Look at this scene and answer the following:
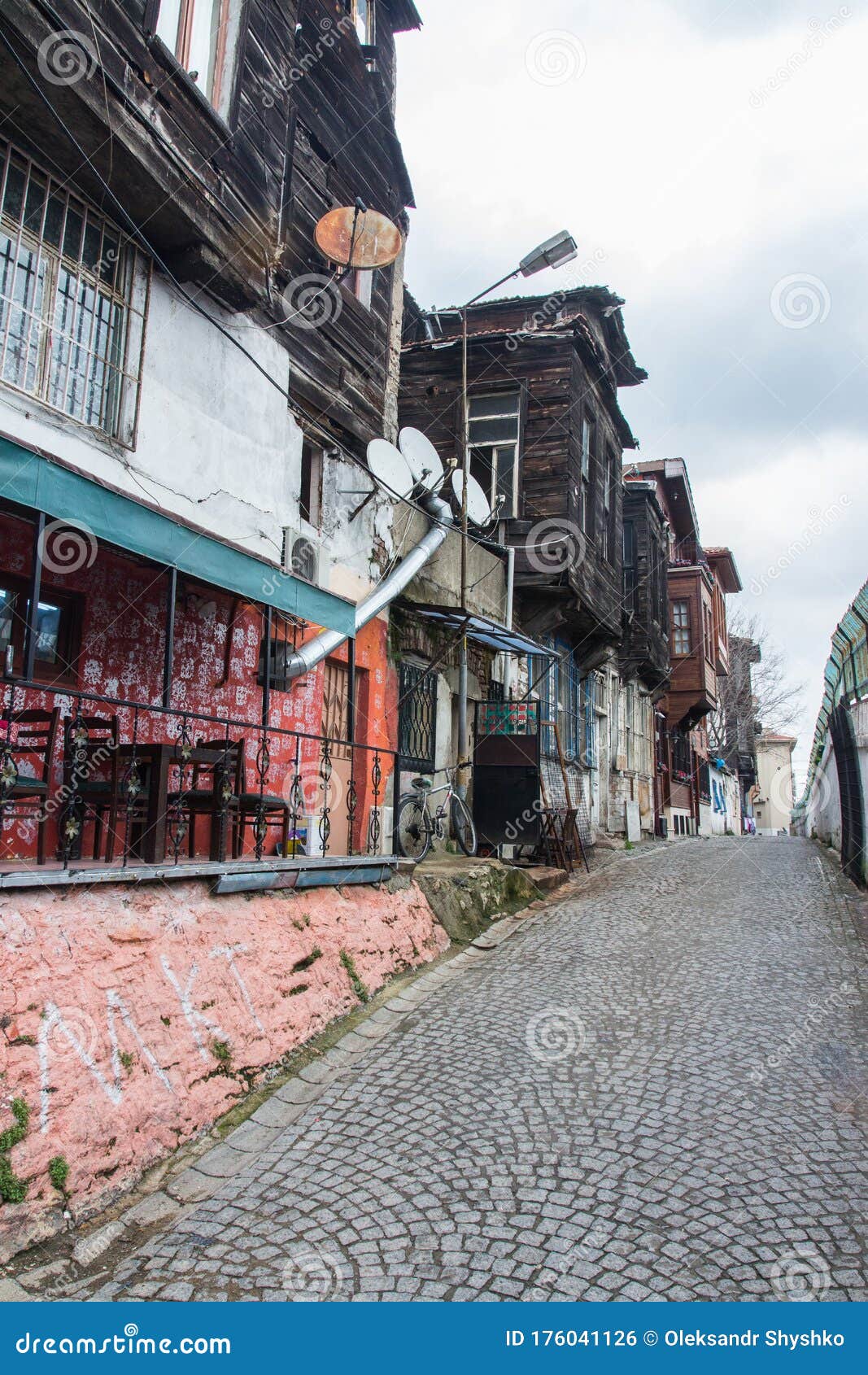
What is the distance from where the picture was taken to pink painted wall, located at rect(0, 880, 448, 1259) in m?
3.79

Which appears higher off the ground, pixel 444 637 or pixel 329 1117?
pixel 444 637

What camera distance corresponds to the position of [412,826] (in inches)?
419

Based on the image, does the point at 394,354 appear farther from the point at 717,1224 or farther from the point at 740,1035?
the point at 717,1224

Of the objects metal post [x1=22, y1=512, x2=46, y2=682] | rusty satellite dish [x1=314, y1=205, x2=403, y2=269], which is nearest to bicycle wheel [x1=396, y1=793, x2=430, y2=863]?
rusty satellite dish [x1=314, y1=205, x2=403, y2=269]

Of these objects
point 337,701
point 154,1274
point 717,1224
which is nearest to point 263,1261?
point 154,1274

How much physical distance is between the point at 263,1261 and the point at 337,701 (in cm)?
709

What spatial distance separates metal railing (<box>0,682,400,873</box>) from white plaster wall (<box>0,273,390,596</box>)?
65.2 inches

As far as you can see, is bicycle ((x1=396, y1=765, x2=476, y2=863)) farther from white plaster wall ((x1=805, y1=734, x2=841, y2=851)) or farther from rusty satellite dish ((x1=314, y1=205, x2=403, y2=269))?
white plaster wall ((x1=805, y1=734, x2=841, y2=851))

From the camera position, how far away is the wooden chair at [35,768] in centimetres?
455

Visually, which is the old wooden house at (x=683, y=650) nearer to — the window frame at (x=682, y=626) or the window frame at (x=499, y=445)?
the window frame at (x=682, y=626)

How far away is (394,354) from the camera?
11.9 m

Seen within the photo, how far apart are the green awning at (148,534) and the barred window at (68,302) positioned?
161cm

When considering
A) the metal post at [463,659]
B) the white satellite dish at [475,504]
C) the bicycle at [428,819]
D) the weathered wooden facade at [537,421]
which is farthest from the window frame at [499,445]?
the bicycle at [428,819]

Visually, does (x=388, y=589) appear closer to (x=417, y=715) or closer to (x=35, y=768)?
(x=417, y=715)
